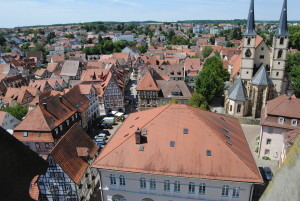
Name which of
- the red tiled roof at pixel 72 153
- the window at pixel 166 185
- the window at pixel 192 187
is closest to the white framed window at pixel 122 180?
the window at pixel 166 185

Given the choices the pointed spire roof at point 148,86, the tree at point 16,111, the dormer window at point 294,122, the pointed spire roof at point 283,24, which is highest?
the pointed spire roof at point 283,24

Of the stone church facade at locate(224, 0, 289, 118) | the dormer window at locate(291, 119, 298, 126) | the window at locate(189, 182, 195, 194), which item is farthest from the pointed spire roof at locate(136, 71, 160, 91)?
the window at locate(189, 182, 195, 194)

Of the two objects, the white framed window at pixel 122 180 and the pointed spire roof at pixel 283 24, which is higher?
the pointed spire roof at pixel 283 24

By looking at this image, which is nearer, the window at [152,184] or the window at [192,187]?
the window at [192,187]

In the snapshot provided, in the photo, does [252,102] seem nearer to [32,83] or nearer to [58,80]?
[58,80]

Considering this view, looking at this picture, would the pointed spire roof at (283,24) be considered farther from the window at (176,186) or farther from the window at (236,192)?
the window at (176,186)

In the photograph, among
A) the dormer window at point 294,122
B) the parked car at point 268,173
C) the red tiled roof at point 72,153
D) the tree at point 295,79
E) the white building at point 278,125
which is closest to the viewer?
the red tiled roof at point 72,153
